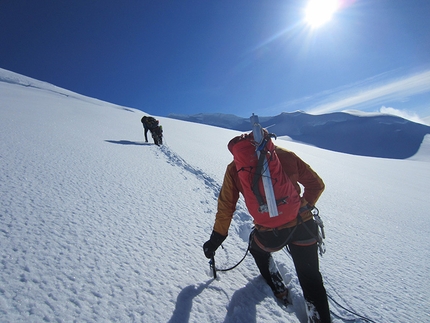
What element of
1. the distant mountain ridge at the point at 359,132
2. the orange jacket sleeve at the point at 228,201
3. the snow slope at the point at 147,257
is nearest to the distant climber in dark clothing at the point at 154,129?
the snow slope at the point at 147,257

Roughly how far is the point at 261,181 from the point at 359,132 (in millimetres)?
120514

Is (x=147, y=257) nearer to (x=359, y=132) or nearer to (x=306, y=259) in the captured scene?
(x=306, y=259)

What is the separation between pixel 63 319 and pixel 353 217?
4.21 metres

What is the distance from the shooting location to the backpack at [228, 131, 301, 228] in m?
1.46

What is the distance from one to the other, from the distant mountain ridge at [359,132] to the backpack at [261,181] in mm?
95275

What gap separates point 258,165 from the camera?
146 centimetres

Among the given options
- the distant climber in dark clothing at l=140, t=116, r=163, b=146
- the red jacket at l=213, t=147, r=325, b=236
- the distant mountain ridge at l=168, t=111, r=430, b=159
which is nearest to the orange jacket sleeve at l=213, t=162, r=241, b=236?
the red jacket at l=213, t=147, r=325, b=236

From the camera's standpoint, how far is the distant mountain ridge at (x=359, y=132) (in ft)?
275

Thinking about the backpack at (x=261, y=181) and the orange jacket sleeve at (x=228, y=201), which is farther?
the orange jacket sleeve at (x=228, y=201)

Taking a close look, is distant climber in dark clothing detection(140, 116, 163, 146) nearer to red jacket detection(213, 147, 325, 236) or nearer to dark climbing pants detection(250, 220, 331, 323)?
red jacket detection(213, 147, 325, 236)

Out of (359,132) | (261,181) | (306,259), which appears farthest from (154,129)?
(359,132)

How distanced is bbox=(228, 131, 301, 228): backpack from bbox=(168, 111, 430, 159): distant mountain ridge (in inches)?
3751

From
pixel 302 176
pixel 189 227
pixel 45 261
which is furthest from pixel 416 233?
pixel 45 261

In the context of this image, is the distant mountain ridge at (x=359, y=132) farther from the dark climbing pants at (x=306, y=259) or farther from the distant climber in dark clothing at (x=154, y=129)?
the dark climbing pants at (x=306, y=259)
